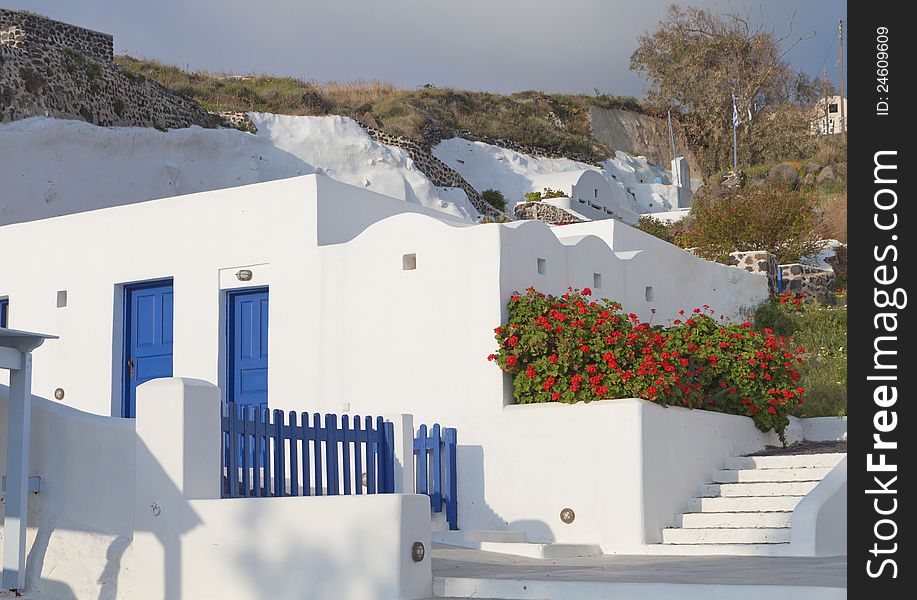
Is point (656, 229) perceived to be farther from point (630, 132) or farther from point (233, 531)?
point (630, 132)

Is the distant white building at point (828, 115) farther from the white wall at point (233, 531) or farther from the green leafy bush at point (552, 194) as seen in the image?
the white wall at point (233, 531)

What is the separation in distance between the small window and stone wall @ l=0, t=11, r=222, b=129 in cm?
1408

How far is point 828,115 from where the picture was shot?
49594 millimetres

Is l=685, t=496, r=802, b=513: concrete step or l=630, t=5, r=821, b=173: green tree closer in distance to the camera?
l=685, t=496, r=802, b=513: concrete step

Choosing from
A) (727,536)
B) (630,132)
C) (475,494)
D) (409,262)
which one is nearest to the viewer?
(727,536)

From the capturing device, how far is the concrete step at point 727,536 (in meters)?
10.0

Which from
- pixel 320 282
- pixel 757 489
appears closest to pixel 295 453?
pixel 320 282

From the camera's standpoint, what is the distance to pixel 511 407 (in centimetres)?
1102

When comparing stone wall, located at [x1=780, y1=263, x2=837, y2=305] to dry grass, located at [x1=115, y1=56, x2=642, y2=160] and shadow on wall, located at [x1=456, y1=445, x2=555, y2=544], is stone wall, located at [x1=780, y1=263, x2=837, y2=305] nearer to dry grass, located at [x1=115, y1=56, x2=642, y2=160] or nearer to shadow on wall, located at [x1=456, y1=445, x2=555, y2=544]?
shadow on wall, located at [x1=456, y1=445, x2=555, y2=544]

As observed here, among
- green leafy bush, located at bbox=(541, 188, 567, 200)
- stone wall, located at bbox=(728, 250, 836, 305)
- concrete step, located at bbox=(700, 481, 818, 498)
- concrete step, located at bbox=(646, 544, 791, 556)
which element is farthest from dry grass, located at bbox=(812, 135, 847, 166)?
concrete step, located at bbox=(646, 544, 791, 556)

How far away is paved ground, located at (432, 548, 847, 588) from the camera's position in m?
6.93

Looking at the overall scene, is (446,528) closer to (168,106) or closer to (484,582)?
(484,582)

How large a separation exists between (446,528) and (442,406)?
124 cm

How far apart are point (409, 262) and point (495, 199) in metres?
26.1
